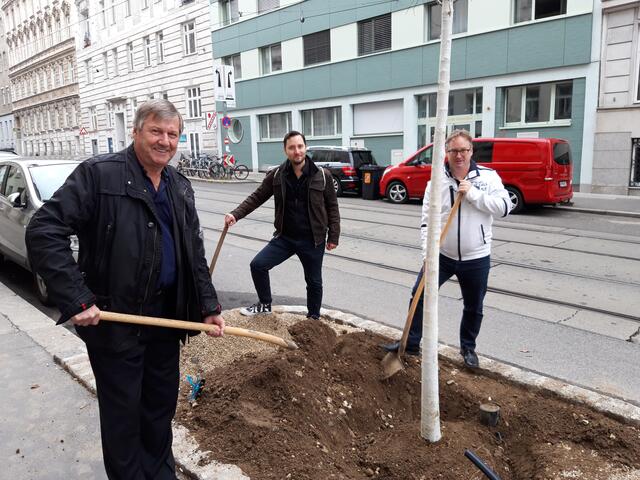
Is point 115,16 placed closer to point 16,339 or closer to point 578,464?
point 16,339

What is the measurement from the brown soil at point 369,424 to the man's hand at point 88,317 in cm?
115

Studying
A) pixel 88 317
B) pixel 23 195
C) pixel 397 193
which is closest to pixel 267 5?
pixel 397 193

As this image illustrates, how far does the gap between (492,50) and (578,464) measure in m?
18.4

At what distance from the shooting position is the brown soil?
9.47 feet

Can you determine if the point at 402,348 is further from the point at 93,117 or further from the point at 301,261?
the point at 93,117

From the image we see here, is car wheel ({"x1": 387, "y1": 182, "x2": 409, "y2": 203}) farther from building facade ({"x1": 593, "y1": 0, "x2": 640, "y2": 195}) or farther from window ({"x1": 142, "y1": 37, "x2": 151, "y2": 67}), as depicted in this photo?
window ({"x1": 142, "y1": 37, "x2": 151, "y2": 67})

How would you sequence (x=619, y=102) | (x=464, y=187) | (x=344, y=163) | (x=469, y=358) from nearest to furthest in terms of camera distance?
(x=464, y=187), (x=469, y=358), (x=619, y=102), (x=344, y=163)

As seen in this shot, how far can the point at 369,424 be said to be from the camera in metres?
3.48

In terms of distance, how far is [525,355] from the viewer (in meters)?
4.73

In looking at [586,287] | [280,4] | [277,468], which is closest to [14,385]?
[277,468]

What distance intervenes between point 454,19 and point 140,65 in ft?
84.8

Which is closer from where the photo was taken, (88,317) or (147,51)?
(88,317)

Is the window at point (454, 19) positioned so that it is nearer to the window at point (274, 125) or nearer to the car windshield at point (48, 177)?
the window at point (274, 125)

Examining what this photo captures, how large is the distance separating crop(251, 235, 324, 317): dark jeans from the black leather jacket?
2.41 metres
